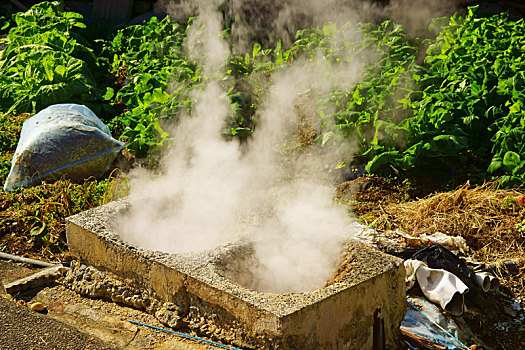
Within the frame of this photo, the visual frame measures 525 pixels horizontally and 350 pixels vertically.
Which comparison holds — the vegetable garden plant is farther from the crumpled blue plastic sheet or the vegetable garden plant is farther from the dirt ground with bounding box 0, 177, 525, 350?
the crumpled blue plastic sheet

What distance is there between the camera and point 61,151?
5348mm

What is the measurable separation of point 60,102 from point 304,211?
→ 11.1ft

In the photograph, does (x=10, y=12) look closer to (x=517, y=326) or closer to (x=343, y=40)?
(x=343, y=40)

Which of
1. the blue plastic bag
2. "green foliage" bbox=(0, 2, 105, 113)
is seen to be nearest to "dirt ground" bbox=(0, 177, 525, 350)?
the blue plastic bag

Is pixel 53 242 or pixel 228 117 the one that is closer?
pixel 53 242

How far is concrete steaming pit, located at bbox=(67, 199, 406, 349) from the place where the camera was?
9.70ft

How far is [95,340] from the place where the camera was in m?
3.41

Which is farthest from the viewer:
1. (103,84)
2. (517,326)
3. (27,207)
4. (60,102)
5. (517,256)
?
(103,84)

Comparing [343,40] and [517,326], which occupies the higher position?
[343,40]

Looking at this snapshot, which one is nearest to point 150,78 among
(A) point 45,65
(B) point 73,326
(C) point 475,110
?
(A) point 45,65

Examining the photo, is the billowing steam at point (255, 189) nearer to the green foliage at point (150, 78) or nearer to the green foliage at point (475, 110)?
the green foliage at point (150, 78)

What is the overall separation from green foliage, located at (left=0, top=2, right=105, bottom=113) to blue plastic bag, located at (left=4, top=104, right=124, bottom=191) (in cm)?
86

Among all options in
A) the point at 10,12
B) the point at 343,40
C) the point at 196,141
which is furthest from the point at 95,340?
the point at 10,12

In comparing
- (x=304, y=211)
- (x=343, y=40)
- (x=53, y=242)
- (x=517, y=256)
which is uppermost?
(x=343, y=40)
